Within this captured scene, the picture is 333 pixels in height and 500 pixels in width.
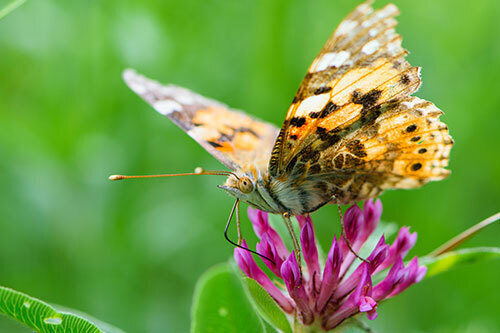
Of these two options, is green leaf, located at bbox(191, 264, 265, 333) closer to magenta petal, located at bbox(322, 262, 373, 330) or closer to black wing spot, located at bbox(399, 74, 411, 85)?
magenta petal, located at bbox(322, 262, 373, 330)

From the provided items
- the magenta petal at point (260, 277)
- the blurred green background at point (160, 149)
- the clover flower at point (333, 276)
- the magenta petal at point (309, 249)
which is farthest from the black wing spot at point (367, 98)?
the blurred green background at point (160, 149)

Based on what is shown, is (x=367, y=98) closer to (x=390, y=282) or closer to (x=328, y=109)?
(x=328, y=109)

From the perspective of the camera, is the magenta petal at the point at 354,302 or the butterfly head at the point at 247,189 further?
the butterfly head at the point at 247,189

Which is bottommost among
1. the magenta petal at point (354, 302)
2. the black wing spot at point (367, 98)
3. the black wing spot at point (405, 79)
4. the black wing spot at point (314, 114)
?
the magenta petal at point (354, 302)

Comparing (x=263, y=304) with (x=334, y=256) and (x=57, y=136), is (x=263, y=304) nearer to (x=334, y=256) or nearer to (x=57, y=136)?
(x=334, y=256)

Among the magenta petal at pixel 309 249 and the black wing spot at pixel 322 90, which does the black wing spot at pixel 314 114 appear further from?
the magenta petal at pixel 309 249

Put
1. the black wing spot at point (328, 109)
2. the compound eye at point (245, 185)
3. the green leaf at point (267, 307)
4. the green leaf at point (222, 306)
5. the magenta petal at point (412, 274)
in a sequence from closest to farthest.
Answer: the green leaf at point (222, 306), the green leaf at point (267, 307), the magenta petal at point (412, 274), the compound eye at point (245, 185), the black wing spot at point (328, 109)

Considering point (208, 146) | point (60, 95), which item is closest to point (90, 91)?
point (60, 95)
